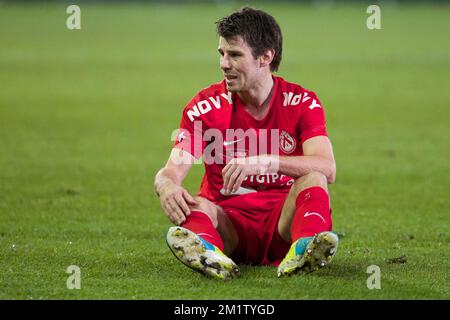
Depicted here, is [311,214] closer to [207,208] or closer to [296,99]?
[207,208]

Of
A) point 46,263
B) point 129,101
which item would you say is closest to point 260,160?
point 46,263

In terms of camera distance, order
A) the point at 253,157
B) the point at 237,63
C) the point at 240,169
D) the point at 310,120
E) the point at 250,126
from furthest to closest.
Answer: the point at 250,126 → the point at 310,120 → the point at 237,63 → the point at 253,157 → the point at 240,169

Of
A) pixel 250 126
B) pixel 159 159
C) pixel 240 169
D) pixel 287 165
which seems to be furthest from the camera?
pixel 159 159

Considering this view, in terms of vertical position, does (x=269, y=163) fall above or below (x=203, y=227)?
above

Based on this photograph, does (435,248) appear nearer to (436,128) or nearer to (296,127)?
(296,127)

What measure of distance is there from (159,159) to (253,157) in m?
6.20

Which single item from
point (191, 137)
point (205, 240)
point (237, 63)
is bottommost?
point (205, 240)

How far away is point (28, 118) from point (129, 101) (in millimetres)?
2779

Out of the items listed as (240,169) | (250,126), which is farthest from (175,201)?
(250,126)

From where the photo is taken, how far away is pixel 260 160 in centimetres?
630

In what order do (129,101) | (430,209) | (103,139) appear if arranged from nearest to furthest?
(430,209) < (103,139) < (129,101)

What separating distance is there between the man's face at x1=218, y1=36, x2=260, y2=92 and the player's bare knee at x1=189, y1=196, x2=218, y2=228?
75 cm

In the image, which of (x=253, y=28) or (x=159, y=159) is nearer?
Answer: (x=253, y=28)

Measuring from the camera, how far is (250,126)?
6.86 metres
